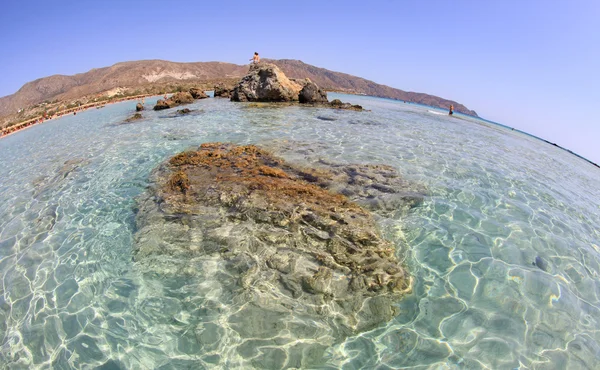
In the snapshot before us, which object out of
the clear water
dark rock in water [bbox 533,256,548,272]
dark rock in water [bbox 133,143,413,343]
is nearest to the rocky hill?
the clear water

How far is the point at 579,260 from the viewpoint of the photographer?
185 inches

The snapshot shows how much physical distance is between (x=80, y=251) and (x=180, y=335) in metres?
2.84

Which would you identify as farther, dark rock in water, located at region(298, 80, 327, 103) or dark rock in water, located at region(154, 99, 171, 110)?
dark rock in water, located at region(298, 80, 327, 103)

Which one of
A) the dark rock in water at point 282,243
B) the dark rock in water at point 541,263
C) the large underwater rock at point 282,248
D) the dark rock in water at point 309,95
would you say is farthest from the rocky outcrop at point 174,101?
the dark rock in water at point 541,263

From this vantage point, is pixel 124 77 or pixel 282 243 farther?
pixel 124 77

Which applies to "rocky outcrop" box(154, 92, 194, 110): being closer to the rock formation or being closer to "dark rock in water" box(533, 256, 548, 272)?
the rock formation

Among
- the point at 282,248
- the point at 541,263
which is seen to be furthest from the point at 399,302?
the point at 541,263

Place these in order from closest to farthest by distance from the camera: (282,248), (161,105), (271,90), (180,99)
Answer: (282,248), (161,105), (271,90), (180,99)

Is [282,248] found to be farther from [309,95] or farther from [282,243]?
[309,95]

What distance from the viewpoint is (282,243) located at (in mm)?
4297

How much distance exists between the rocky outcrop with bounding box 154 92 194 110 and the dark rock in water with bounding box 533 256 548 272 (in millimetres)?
23505

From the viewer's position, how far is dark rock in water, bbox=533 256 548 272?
170 inches

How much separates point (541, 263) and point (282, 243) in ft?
13.5

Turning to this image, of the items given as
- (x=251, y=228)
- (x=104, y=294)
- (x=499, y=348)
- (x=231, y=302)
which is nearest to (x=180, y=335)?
(x=231, y=302)
